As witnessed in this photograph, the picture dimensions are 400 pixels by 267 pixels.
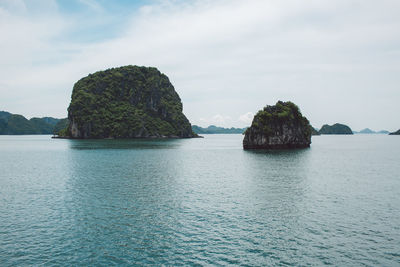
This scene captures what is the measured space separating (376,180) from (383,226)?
2941cm

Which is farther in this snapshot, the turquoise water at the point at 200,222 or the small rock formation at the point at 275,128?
the small rock formation at the point at 275,128

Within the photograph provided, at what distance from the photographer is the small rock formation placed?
4980 inches

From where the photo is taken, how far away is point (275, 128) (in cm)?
12775

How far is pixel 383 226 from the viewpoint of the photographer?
2808cm

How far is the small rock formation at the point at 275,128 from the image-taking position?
12650 centimetres

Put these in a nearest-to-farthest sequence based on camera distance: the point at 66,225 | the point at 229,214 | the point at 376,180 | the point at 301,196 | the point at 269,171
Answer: the point at 66,225, the point at 229,214, the point at 301,196, the point at 376,180, the point at 269,171

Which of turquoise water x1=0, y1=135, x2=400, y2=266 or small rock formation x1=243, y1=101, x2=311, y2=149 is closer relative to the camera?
turquoise water x1=0, y1=135, x2=400, y2=266

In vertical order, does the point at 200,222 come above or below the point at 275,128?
below

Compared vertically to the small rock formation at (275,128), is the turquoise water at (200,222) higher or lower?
lower

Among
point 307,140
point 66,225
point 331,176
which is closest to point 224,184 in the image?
point 331,176

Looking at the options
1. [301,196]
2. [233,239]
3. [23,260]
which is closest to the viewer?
[23,260]

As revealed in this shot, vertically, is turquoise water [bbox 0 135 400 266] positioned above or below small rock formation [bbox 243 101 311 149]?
below

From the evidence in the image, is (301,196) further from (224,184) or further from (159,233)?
(159,233)

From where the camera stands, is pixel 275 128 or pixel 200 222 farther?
pixel 275 128
